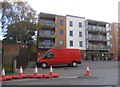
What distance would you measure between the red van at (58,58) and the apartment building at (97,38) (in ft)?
108

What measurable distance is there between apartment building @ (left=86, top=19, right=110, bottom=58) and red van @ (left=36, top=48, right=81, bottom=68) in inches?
1294

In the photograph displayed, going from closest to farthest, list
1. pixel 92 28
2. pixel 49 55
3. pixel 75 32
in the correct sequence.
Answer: pixel 49 55, pixel 75 32, pixel 92 28

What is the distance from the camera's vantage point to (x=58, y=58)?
30.0m

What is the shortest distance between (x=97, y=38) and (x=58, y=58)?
3684cm

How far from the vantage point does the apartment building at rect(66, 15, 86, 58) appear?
2405 inches

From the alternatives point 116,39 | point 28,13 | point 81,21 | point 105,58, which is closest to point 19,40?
point 28,13

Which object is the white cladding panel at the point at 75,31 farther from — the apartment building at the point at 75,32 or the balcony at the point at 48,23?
the balcony at the point at 48,23

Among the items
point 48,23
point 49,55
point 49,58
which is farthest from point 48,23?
point 49,58

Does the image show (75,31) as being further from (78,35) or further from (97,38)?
(97,38)

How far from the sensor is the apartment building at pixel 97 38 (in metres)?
63.4

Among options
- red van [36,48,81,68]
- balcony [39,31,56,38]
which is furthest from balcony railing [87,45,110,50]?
red van [36,48,81,68]

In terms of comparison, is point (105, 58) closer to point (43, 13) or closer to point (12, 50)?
point (43, 13)

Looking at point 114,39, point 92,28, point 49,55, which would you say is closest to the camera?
point 49,55

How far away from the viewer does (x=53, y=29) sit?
5969 cm
